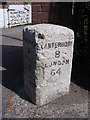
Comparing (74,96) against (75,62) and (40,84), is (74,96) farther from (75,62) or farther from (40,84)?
(75,62)

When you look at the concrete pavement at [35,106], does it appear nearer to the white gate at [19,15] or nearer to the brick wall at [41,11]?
the brick wall at [41,11]

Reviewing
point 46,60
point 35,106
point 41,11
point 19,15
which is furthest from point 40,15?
point 19,15

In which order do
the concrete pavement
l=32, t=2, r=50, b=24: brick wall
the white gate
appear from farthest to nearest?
1. the white gate
2. l=32, t=2, r=50, b=24: brick wall
3. the concrete pavement

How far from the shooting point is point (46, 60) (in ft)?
14.6

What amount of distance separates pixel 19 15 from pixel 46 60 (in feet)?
36.6

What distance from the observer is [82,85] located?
557 centimetres

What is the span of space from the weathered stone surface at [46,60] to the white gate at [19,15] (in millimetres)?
10211

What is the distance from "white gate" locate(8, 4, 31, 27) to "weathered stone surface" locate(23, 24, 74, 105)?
10211mm

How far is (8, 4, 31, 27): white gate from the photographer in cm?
1466

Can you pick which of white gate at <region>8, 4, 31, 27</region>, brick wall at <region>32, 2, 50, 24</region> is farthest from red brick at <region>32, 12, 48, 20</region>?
white gate at <region>8, 4, 31, 27</region>

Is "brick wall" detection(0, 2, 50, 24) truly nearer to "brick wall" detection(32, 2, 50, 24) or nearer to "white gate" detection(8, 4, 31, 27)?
"brick wall" detection(32, 2, 50, 24)

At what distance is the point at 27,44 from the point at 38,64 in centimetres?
55

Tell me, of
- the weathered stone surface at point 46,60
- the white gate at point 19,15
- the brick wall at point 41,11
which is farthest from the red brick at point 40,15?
the white gate at point 19,15

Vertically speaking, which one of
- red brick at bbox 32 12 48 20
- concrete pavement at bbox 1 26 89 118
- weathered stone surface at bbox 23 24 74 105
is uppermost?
red brick at bbox 32 12 48 20
